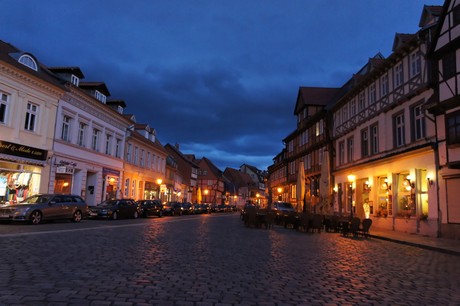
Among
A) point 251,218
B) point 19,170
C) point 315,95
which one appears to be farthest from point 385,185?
point 19,170

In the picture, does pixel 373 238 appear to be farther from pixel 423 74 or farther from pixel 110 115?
pixel 110 115

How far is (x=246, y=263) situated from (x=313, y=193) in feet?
112

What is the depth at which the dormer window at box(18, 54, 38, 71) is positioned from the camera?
26253 mm

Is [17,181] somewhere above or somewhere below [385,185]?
below

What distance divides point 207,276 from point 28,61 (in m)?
25.0

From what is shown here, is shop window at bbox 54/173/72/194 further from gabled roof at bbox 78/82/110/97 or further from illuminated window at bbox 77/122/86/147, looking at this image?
gabled roof at bbox 78/82/110/97

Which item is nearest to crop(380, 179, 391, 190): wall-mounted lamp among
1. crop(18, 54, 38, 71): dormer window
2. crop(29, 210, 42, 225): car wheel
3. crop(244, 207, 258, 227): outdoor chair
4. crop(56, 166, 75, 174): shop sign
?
crop(244, 207, 258, 227): outdoor chair

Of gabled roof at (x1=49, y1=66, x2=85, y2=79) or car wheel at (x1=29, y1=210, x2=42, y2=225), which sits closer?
car wheel at (x1=29, y1=210, x2=42, y2=225)

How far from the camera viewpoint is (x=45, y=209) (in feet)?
68.7

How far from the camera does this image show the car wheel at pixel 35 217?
19984 mm

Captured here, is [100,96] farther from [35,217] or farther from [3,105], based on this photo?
[35,217]

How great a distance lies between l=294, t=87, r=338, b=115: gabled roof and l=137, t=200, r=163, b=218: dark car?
20.2m

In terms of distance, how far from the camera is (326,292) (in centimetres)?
668

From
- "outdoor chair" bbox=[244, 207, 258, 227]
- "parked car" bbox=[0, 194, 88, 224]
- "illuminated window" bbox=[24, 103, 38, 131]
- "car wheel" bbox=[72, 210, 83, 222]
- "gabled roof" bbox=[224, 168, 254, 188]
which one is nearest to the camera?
"parked car" bbox=[0, 194, 88, 224]
